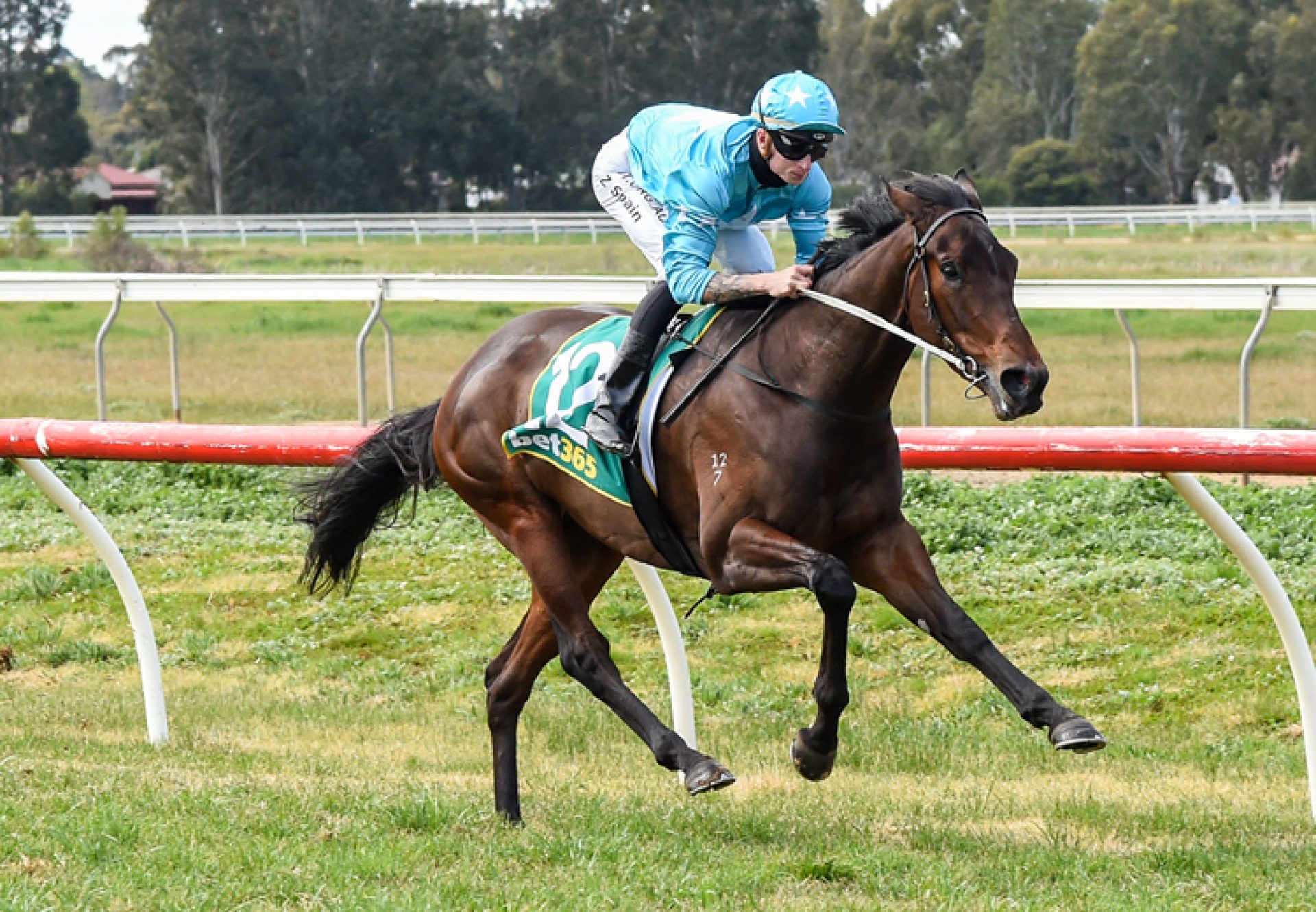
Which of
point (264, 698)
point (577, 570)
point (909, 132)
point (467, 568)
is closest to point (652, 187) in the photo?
point (577, 570)

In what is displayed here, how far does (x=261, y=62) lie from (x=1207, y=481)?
45.2 meters

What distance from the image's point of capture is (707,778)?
436 centimetres

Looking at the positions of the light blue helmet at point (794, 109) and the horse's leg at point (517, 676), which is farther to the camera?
the horse's leg at point (517, 676)

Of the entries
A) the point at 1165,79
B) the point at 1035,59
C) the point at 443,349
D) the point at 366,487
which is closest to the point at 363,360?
the point at 366,487

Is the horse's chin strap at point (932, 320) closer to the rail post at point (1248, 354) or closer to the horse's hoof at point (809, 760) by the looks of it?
the horse's hoof at point (809, 760)

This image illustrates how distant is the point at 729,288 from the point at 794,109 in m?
0.49

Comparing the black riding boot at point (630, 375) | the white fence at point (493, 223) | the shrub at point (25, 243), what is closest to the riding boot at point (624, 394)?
the black riding boot at point (630, 375)

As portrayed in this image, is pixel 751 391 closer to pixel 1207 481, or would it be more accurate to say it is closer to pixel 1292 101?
pixel 1207 481

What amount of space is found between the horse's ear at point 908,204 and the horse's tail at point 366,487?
78.8 inches

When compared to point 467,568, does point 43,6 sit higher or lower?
higher

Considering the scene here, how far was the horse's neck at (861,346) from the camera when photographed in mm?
4395

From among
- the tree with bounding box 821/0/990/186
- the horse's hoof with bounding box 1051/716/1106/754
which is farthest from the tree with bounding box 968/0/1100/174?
the horse's hoof with bounding box 1051/716/1106/754

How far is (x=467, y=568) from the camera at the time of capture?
8766 millimetres

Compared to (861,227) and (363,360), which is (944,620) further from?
(363,360)
